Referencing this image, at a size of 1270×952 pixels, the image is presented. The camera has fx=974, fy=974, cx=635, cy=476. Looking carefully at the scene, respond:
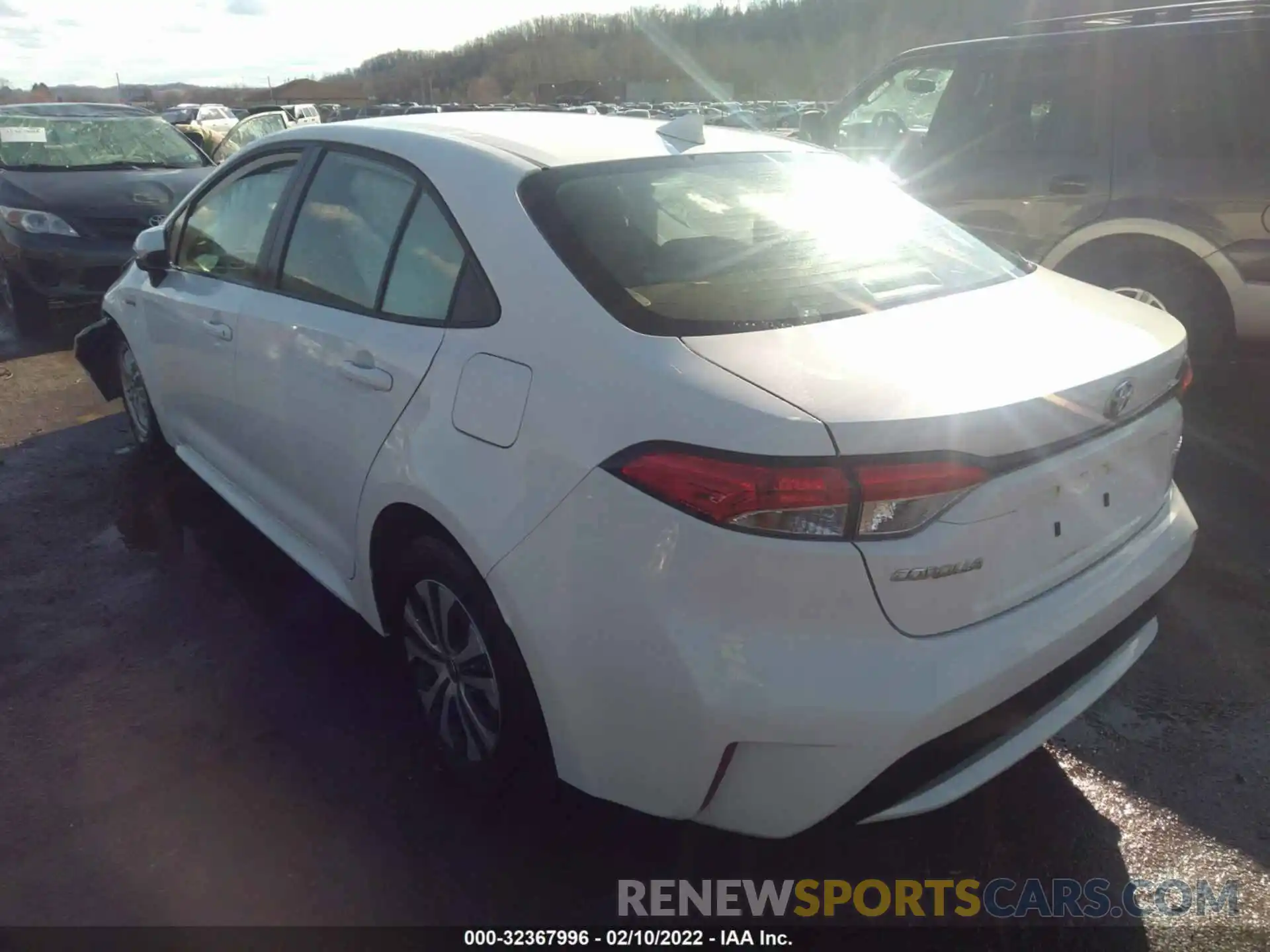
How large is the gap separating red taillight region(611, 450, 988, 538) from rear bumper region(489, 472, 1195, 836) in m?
0.04

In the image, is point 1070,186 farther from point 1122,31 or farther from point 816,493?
point 816,493

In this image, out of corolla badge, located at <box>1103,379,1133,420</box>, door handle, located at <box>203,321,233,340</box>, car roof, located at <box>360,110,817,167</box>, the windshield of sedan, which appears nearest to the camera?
corolla badge, located at <box>1103,379,1133,420</box>

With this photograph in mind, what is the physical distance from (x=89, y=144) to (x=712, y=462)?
30.2 feet

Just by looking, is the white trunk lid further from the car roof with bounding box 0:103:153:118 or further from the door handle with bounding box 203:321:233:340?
the car roof with bounding box 0:103:153:118

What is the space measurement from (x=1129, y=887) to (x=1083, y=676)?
557 mm

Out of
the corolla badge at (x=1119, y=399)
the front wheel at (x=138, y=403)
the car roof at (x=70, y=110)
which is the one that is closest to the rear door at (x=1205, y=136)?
the corolla badge at (x=1119, y=399)

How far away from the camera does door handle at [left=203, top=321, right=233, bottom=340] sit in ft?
11.4

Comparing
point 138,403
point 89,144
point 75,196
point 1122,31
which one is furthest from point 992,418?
point 89,144

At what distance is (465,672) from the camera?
2.50 metres

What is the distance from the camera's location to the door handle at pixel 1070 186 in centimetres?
543

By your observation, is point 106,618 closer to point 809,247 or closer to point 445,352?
point 445,352

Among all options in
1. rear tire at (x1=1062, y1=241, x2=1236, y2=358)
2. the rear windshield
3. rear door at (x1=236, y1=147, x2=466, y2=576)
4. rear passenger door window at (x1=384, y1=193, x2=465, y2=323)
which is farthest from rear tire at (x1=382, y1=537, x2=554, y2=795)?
rear tire at (x1=1062, y1=241, x2=1236, y2=358)

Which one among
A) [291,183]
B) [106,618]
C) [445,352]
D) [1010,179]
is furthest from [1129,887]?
[1010,179]

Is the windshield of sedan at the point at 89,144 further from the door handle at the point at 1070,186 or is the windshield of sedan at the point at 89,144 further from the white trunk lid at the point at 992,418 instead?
the white trunk lid at the point at 992,418
